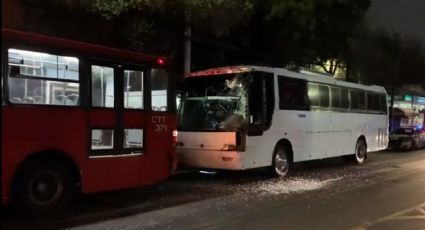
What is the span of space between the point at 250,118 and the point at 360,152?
7.52 m

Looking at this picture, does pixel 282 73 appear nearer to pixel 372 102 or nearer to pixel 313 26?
pixel 313 26

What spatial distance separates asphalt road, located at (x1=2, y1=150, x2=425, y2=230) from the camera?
27.3ft

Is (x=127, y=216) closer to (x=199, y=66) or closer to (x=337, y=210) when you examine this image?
(x=337, y=210)

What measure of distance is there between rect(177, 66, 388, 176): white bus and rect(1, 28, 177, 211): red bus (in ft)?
6.99

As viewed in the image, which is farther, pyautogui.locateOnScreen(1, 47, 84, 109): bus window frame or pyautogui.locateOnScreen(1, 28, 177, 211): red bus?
pyautogui.locateOnScreen(1, 28, 177, 211): red bus

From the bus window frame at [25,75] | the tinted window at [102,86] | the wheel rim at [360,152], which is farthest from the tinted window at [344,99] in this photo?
the bus window frame at [25,75]

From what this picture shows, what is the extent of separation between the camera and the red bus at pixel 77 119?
322 inches

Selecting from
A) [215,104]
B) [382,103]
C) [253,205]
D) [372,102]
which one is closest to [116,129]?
[253,205]

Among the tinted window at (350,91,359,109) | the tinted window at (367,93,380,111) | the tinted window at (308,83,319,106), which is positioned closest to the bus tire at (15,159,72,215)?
the tinted window at (308,83,319,106)

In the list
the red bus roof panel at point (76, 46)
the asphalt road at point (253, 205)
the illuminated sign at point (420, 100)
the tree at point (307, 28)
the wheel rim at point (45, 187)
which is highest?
the tree at point (307, 28)

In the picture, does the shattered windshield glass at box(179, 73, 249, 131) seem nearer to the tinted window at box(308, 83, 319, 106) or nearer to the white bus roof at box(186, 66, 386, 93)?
the white bus roof at box(186, 66, 386, 93)

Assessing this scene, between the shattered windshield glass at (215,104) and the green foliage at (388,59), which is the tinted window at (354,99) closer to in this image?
the green foliage at (388,59)

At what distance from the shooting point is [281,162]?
14164 millimetres

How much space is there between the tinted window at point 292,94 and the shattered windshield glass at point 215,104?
145 centimetres
